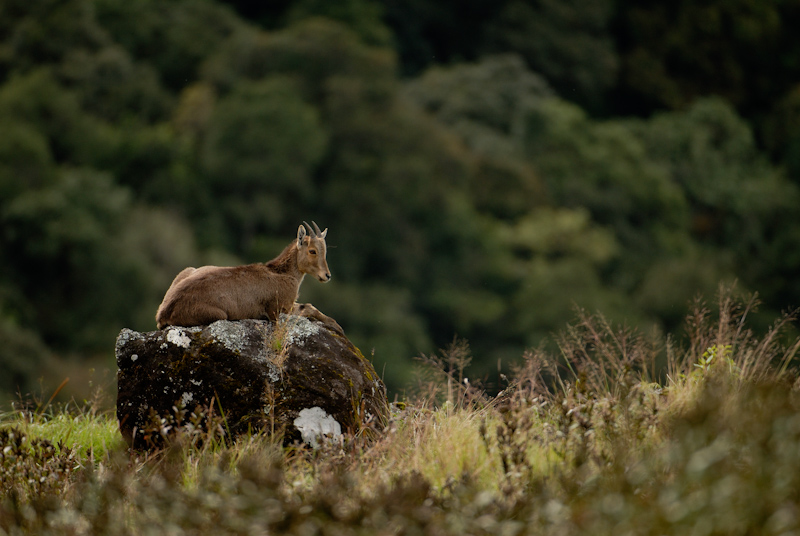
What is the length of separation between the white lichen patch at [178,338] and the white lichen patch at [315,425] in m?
0.94

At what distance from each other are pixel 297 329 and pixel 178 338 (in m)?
0.84

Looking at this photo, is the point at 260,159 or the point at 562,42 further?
the point at 562,42

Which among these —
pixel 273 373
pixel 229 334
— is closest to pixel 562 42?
pixel 229 334

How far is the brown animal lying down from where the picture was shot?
6.97 metres

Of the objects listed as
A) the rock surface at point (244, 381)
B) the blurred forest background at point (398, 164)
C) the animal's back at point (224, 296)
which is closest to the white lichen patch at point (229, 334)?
the rock surface at point (244, 381)

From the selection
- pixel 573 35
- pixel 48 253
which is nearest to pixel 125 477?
pixel 48 253

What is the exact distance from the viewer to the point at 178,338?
6703 mm

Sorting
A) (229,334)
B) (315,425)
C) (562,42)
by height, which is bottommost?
(315,425)

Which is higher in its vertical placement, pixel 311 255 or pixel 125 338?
pixel 311 255

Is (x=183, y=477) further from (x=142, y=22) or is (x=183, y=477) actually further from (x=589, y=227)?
(x=142, y=22)

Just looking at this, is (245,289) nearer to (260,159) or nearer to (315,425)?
(315,425)

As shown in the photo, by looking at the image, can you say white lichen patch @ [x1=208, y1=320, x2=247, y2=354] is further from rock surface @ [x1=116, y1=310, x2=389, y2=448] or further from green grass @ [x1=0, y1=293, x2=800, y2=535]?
green grass @ [x1=0, y1=293, x2=800, y2=535]

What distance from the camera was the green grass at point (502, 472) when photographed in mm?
3727

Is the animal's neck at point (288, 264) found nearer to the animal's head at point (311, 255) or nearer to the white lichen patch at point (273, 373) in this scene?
the animal's head at point (311, 255)
